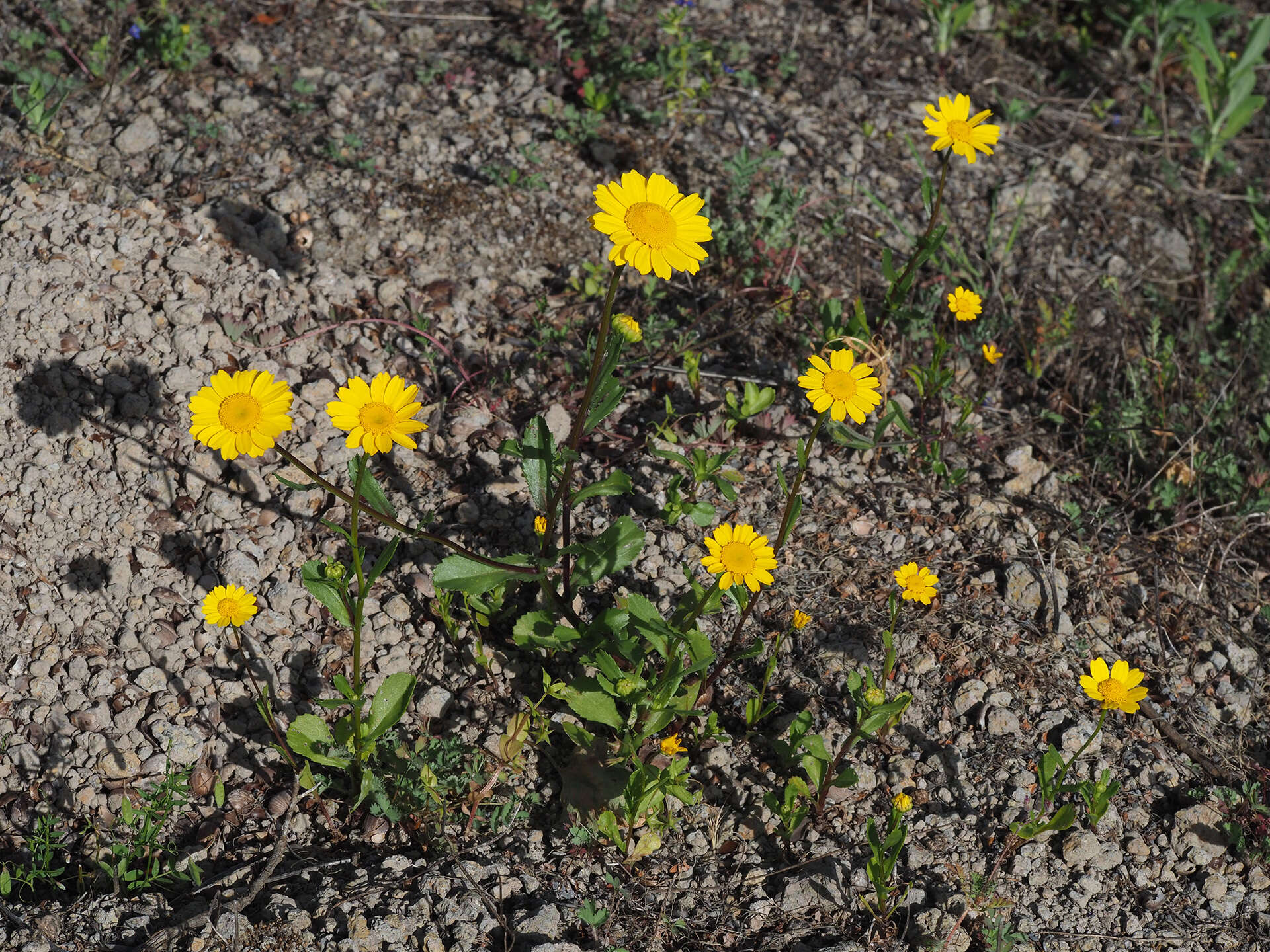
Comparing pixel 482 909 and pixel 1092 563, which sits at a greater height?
pixel 1092 563

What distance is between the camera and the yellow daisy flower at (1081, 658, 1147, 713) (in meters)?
2.85

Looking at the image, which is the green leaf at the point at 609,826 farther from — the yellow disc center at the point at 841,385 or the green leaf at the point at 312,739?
the yellow disc center at the point at 841,385

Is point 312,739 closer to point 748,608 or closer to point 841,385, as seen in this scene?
point 748,608

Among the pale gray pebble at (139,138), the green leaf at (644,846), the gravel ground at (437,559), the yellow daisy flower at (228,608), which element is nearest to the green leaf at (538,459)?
the gravel ground at (437,559)

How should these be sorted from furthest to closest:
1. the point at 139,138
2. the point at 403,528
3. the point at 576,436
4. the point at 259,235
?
the point at 139,138
the point at 259,235
the point at 576,436
the point at 403,528

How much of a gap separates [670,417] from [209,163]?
84.8 inches

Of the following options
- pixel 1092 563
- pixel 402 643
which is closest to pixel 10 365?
pixel 402 643

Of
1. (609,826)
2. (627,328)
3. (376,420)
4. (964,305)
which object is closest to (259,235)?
(627,328)

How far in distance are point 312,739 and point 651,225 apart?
171 cm

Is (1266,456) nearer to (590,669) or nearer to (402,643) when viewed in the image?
(590,669)

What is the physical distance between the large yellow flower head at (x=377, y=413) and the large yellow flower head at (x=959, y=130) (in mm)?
2049

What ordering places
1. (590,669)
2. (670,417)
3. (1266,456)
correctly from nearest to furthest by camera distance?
1. (590,669)
2. (670,417)
3. (1266,456)

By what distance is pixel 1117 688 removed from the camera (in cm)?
289

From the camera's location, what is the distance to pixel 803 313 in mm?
4133
